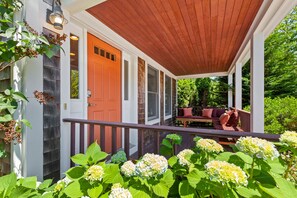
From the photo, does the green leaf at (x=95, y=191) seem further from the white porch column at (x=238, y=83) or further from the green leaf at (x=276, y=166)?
the white porch column at (x=238, y=83)

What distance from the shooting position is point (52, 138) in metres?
1.76

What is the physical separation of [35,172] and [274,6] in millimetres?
3106

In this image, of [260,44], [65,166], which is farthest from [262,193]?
[260,44]

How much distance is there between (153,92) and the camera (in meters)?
5.42

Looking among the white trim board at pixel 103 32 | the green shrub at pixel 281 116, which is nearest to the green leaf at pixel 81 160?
the white trim board at pixel 103 32

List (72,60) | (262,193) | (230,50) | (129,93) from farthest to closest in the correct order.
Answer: (230,50) → (129,93) → (72,60) → (262,193)

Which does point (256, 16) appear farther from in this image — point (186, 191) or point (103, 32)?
point (186, 191)

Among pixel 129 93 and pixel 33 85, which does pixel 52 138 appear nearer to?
pixel 33 85

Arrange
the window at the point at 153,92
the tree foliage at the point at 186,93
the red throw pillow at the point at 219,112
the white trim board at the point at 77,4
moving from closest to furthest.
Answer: the white trim board at the point at 77,4 → the window at the point at 153,92 → the red throw pillow at the point at 219,112 → the tree foliage at the point at 186,93

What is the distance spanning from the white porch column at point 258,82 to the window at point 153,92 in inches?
110

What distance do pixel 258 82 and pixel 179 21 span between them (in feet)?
5.24

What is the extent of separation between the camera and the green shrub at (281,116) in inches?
194

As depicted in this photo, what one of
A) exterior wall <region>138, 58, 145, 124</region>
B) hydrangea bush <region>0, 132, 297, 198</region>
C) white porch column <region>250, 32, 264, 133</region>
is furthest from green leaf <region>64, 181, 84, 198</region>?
exterior wall <region>138, 58, 145, 124</region>

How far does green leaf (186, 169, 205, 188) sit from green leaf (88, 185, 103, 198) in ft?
1.26
